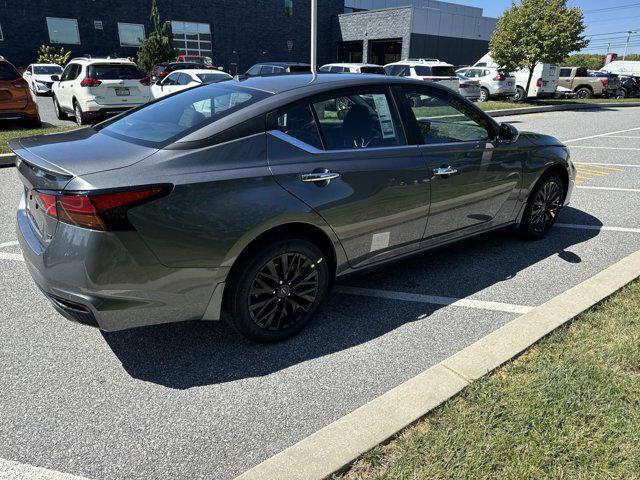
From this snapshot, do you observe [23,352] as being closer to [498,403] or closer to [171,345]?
[171,345]

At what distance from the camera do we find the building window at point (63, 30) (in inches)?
1156

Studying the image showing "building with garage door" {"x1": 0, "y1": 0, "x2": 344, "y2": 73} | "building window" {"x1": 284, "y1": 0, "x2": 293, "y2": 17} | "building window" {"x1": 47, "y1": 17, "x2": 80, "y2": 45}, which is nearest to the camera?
"building with garage door" {"x1": 0, "y1": 0, "x2": 344, "y2": 73}

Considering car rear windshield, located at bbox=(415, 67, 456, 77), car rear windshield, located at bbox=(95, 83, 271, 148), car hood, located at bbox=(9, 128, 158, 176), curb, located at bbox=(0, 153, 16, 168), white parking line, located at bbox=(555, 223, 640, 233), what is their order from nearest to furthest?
car hood, located at bbox=(9, 128, 158, 176), car rear windshield, located at bbox=(95, 83, 271, 148), white parking line, located at bbox=(555, 223, 640, 233), curb, located at bbox=(0, 153, 16, 168), car rear windshield, located at bbox=(415, 67, 456, 77)

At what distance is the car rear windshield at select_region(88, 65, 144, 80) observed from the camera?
38.4ft

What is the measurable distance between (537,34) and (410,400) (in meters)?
22.6

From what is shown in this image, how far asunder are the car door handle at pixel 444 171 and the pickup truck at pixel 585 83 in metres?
28.3

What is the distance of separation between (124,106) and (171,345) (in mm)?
10428

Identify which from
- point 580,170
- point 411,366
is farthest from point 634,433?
point 580,170

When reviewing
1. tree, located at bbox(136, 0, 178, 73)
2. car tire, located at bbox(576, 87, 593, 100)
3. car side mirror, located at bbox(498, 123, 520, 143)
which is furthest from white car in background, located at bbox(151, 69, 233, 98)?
car tire, located at bbox(576, 87, 593, 100)

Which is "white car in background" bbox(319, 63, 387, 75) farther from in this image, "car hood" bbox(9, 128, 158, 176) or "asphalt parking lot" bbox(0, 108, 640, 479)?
"car hood" bbox(9, 128, 158, 176)

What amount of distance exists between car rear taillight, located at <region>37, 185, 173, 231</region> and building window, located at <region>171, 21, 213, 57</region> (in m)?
34.7

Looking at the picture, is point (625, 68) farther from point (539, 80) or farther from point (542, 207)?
point (542, 207)

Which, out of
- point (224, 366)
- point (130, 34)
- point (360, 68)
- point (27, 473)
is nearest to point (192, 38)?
point (130, 34)

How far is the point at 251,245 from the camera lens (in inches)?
112
